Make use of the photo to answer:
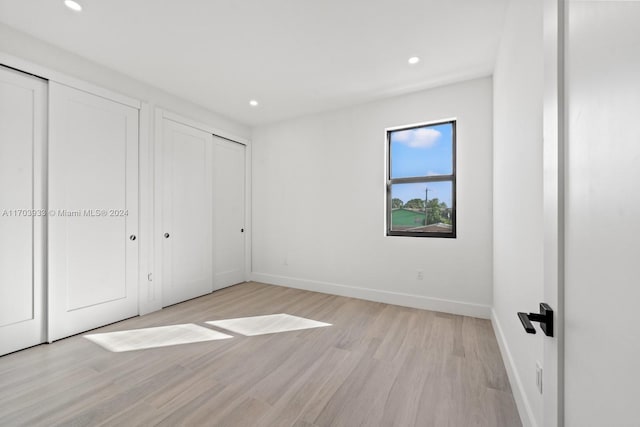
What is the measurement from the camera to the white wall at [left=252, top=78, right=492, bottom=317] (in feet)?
9.98

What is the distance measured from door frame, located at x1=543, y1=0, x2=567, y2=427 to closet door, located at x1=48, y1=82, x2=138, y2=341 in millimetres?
3611

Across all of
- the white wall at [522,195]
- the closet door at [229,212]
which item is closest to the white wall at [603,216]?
the white wall at [522,195]

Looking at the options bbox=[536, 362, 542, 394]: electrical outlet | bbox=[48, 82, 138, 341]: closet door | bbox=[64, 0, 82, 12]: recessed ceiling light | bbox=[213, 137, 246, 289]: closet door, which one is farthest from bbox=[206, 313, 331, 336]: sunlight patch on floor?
bbox=[64, 0, 82, 12]: recessed ceiling light

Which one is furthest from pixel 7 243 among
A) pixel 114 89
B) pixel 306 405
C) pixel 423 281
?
pixel 423 281

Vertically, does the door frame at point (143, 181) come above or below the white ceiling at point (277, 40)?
below

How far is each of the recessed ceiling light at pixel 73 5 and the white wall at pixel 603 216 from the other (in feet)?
10.0

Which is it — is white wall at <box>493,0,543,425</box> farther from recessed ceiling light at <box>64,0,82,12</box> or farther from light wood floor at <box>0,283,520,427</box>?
recessed ceiling light at <box>64,0,82,12</box>

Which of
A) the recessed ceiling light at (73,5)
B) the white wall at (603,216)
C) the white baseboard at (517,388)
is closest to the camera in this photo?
the white wall at (603,216)

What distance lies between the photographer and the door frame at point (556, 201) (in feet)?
2.05

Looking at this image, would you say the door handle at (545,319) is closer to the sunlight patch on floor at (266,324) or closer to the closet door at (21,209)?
the sunlight patch on floor at (266,324)

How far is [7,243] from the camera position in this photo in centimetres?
222

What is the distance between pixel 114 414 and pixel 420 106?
13.4ft

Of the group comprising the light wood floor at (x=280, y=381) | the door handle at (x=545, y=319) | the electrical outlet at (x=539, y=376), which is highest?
the door handle at (x=545, y=319)

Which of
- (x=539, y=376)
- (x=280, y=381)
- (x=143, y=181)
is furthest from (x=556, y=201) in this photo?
(x=143, y=181)
